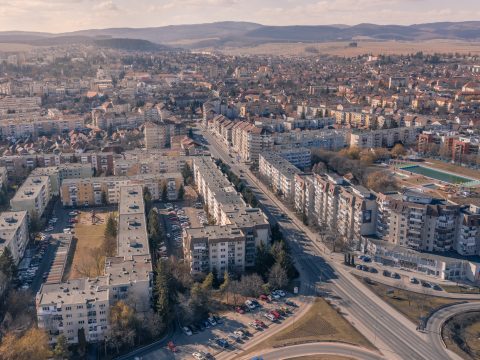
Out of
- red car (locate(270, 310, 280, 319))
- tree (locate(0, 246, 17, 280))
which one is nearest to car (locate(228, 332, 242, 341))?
red car (locate(270, 310, 280, 319))

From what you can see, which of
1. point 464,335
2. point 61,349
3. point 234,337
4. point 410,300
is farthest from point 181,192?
point 464,335

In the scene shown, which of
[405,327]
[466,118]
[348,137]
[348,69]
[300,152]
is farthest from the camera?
[348,69]

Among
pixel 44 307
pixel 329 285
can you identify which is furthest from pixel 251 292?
pixel 44 307

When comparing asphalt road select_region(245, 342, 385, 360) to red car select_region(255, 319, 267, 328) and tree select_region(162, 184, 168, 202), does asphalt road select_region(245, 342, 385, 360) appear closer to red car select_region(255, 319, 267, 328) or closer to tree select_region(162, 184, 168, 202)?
red car select_region(255, 319, 267, 328)

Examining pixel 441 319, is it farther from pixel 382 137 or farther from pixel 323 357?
pixel 382 137

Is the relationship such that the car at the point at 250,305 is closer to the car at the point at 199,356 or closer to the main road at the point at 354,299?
the main road at the point at 354,299

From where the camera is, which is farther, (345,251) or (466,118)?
(466,118)

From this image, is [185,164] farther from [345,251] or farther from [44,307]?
[44,307]
